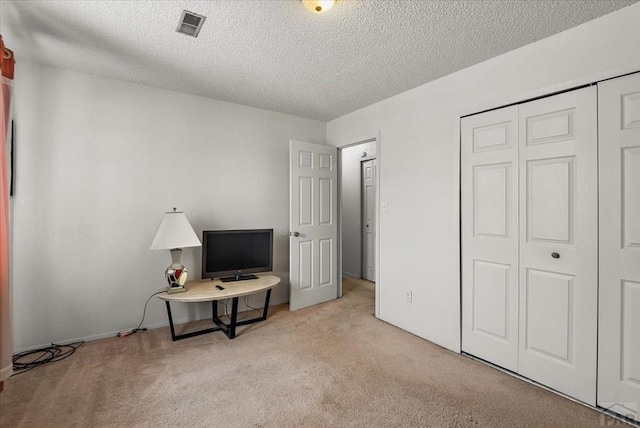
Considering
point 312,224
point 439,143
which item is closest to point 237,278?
point 312,224

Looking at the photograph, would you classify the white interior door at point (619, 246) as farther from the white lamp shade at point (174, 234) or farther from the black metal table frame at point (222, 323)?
the white lamp shade at point (174, 234)

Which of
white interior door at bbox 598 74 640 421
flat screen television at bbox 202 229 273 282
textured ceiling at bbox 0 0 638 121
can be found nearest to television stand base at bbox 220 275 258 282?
flat screen television at bbox 202 229 273 282

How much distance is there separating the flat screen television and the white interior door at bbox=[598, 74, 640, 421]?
2826 mm

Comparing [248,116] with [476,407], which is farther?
[248,116]

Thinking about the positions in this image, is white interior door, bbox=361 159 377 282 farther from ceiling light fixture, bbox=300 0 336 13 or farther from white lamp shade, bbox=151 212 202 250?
ceiling light fixture, bbox=300 0 336 13

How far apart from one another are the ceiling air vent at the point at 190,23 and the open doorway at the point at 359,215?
3.40 m

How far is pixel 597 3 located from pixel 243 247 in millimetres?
3339

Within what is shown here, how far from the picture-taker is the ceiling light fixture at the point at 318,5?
5.47ft

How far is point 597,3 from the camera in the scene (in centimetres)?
172

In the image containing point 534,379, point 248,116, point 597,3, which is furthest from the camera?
point 248,116

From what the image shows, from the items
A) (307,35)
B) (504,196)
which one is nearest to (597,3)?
(504,196)

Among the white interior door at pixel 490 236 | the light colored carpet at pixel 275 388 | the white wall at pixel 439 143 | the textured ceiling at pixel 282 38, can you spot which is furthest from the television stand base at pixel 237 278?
the white interior door at pixel 490 236

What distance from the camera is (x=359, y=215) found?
5195mm

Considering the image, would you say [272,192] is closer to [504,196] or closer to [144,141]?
[144,141]
